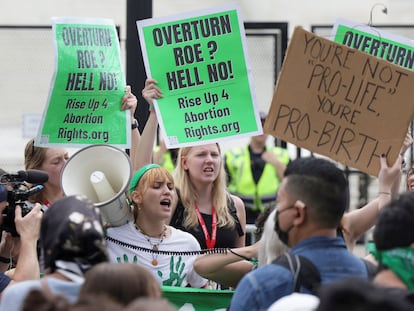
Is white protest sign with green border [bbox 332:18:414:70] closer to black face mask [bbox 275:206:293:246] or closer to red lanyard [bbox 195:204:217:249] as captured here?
red lanyard [bbox 195:204:217:249]

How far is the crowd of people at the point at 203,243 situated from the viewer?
3822 millimetres

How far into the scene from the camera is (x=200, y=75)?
6.75 metres

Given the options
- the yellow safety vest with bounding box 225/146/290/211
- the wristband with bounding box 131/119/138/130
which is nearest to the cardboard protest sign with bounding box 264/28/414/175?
the wristband with bounding box 131/119/138/130

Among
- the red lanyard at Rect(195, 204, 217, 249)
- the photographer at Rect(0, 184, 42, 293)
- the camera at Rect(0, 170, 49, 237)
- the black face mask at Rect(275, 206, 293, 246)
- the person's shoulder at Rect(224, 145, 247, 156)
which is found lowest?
the person's shoulder at Rect(224, 145, 247, 156)

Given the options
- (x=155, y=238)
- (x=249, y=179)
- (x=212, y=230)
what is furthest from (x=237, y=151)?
(x=155, y=238)

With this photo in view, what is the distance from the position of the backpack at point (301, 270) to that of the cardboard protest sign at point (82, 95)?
94.3 inches

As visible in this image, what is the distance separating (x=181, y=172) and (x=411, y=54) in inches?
63.6

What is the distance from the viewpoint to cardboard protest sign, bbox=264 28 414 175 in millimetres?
5520

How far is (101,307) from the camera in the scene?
3.31m

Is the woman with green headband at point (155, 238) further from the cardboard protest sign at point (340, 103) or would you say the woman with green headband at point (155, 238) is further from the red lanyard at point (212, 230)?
the cardboard protest sign at point (340, 103)

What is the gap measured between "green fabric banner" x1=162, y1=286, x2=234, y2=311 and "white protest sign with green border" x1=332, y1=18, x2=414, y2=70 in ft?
5.15

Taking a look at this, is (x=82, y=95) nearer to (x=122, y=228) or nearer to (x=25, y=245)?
(x=122, y=228)

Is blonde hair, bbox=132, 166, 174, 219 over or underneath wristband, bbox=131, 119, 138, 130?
underneath

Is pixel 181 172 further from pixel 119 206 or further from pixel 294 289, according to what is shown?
pixel 294 289
